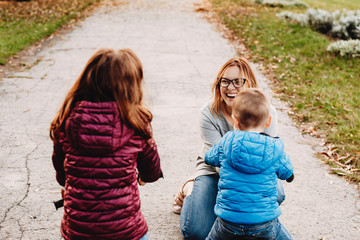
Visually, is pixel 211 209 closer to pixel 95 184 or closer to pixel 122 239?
pixel 122 239

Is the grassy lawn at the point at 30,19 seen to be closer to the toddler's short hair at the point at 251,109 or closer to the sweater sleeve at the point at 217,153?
the sweater sleeve at the point at 217,153

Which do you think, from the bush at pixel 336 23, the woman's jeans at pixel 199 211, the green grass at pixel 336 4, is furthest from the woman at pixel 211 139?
the green grass at pixel 336 4

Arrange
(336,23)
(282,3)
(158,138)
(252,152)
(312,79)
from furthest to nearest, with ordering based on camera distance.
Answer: (282,3) < (336,23) < (312,79) < (158,138) < (252,152)

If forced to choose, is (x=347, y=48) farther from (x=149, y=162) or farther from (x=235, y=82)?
(x=149, y=162)

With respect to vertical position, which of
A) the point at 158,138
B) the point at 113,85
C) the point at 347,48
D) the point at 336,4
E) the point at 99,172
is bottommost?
the point at 336,4

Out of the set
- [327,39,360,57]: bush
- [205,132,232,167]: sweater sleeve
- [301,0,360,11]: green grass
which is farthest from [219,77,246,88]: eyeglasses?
[301,0,360,11]: green grass

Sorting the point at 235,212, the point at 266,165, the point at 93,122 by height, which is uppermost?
the point at 93,122

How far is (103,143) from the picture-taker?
1.87 m

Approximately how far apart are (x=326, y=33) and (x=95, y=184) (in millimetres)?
9595

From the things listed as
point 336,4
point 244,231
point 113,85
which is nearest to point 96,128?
point 113,85

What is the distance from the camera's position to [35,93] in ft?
20.1

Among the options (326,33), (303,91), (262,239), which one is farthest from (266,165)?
(326,33)

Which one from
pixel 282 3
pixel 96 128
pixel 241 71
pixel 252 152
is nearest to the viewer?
pixel 96 128

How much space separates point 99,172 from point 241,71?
1.71 metres
